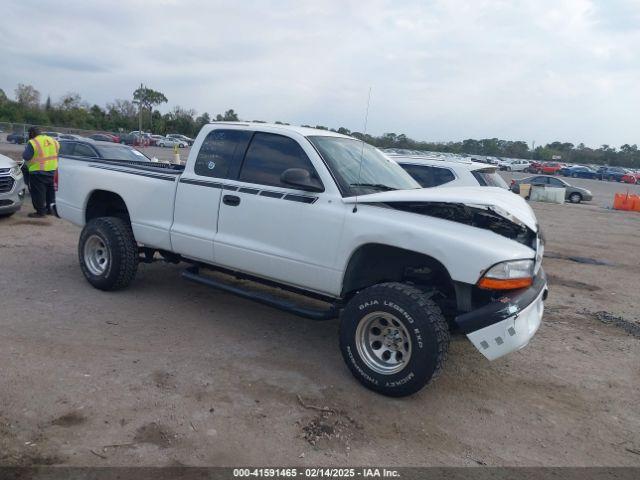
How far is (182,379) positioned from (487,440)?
7.32ft

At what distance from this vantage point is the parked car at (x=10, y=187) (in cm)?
1010

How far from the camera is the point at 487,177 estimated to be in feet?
32.8

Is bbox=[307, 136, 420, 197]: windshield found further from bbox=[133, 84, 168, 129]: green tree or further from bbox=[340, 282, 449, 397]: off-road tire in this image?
bbox=[133, 84, 168, 129]: green tree

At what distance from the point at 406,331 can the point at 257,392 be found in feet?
3.88

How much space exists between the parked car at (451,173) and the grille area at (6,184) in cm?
707

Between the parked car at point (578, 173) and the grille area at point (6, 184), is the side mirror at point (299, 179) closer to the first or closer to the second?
the grille area at point (6, 184)

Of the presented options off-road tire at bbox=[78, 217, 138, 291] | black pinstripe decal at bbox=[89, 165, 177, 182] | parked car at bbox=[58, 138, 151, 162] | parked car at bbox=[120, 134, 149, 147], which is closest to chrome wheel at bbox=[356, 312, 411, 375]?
black pinstripe decal at bbox=[89, 165, 177, 182]

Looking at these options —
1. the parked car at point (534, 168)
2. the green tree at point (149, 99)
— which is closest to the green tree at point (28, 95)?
the green tree at point (149, 99)

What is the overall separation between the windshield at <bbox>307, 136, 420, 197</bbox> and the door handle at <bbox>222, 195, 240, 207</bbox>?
0.85 meters

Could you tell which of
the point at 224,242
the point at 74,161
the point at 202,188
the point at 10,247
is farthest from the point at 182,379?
the point at 10,247

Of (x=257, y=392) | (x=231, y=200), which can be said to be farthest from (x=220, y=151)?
(x=257, y=392)

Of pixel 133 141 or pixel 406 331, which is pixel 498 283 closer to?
pixel 406 331

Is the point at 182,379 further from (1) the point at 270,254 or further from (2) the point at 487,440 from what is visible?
(2) the point at 487,440

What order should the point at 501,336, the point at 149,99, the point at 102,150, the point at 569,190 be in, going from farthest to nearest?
the point at 149,99
the point at 569,190
the point at 102,150
the point at 501,336
